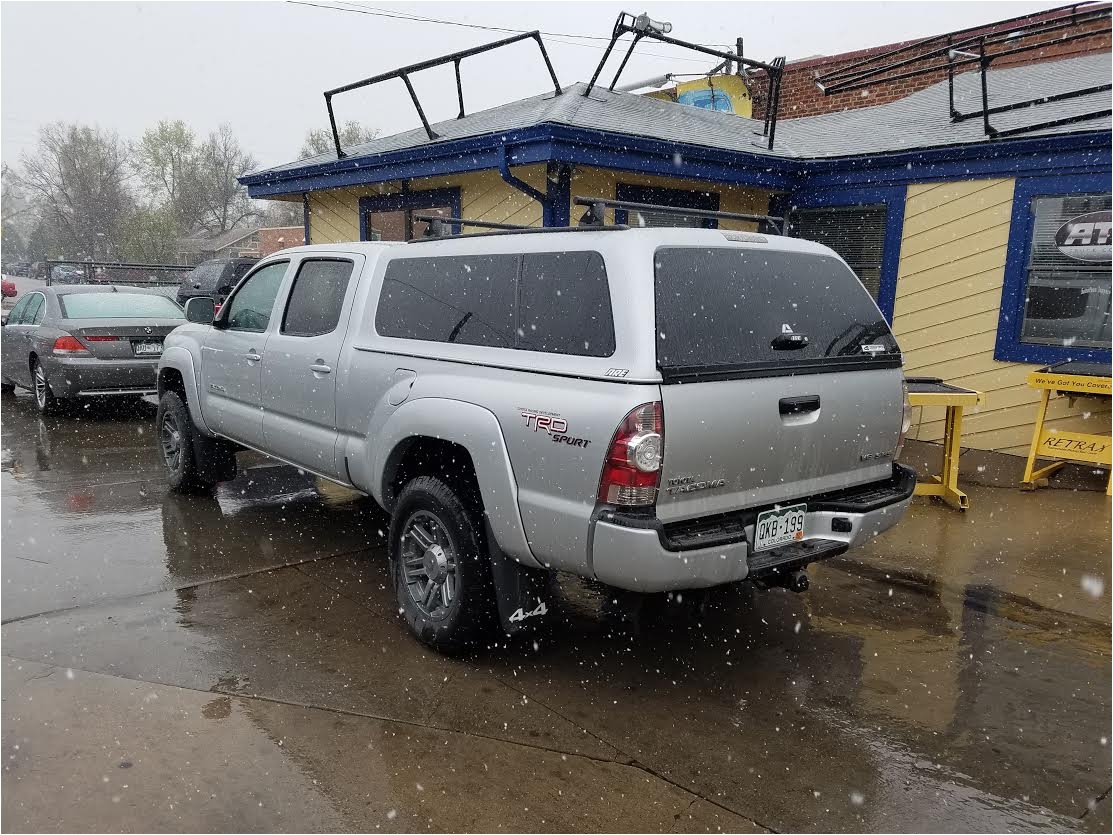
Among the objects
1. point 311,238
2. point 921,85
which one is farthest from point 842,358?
point 921,85

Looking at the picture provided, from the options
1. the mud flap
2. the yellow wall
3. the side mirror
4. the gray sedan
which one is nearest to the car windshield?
the gray sedan

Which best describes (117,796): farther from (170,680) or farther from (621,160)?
(621,160)

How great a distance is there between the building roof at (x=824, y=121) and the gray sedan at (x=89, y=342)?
3.03 metres

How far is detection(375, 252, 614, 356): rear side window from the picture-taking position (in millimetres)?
3566

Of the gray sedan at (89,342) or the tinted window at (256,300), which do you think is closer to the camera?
the tinted window at (256,300)

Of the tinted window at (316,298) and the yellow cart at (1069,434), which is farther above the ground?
the tinted window at (316,298)

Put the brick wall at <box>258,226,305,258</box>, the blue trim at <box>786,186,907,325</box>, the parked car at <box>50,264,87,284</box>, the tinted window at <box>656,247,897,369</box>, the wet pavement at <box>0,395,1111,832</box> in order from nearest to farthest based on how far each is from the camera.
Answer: the wet pavement at <box>0,395,1111,832</box>
the tinted window at <box>656,247,897,369</box>
the blue trim at <box>786,186,907,325</box>
the parked car at <box>50,264,87,284</box>
the brick wall at <box>258,226,305,258</box>

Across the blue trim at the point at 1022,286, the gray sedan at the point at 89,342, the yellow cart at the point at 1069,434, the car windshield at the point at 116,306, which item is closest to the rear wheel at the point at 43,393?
the gray sedan at the point at 89,342

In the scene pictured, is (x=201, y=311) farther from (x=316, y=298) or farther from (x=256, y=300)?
(x=316, y=298)

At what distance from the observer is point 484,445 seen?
12.1 ft

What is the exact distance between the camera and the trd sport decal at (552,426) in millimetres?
3342

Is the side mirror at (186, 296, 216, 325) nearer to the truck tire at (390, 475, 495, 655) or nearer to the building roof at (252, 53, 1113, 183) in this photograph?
the truck tire at (390, 475, 495, 655)

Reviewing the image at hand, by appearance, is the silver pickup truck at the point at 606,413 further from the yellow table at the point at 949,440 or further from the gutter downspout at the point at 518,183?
the gutter downspout at the point at 518,183

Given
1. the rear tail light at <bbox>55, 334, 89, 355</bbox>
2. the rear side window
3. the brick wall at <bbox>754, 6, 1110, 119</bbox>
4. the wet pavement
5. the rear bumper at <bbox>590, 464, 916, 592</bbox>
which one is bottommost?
the wet pavement
